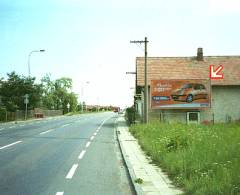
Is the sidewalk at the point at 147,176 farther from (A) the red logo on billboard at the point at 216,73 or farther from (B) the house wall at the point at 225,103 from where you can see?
(A) the red logo on billboard at the point at 216,73

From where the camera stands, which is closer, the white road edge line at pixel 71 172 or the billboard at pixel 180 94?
the white road edge line at pixel 71 172

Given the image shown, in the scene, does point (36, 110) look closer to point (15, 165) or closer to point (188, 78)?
point (188, 78)

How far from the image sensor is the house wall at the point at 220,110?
3688 centimetres

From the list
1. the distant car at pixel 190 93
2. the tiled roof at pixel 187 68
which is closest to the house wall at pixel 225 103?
the tiled roof at pixel 187 68

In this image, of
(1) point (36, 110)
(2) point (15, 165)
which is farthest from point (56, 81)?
(2) point (15, 165)

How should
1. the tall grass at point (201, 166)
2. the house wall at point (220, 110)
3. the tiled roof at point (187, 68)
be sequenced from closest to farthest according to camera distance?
the tall grass at point (201, 166), the house wall at point (220, 110), the tiled roof at point (187, 68)

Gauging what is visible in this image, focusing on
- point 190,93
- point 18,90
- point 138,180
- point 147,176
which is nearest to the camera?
point 138,180

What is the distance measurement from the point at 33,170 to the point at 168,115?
26.6 meters

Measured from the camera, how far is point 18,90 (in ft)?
186

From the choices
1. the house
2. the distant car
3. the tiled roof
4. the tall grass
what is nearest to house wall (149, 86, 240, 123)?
the house

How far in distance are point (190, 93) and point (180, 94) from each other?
2.90ft

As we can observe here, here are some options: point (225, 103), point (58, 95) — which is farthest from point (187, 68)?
point (58, 95)

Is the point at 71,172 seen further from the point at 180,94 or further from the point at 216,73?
the point at 216,73

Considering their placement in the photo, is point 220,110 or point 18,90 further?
point 18,90
